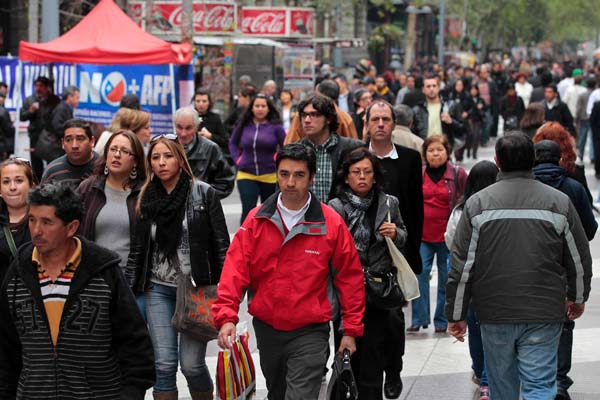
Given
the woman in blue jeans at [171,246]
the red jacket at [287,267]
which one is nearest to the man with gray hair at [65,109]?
the woman in blue jeans at [171,246]

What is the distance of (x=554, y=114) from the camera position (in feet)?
61.7

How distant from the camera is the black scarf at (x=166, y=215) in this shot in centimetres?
640

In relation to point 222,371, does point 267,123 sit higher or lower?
higher

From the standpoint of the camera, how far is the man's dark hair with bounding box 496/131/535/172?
5902 mm

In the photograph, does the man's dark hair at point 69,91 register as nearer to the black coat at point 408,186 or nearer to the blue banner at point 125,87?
the blue banner at point 125,87

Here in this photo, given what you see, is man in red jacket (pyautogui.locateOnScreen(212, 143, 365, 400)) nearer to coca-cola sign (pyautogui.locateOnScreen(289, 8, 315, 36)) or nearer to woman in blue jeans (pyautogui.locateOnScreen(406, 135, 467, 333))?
woman in blue jeans (pyautogui.locateOnScreen(406, 135, 467, 333))

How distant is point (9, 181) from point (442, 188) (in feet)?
13.1

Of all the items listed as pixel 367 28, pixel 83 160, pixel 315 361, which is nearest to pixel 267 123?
pixel 83 160

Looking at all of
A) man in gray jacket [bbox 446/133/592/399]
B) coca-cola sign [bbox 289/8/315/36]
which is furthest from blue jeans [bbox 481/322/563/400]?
coca-cola sign [bbox 289/8/315/36]

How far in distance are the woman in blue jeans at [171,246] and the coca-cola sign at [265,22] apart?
958 inches

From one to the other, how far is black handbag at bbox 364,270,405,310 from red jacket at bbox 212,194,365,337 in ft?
2.07

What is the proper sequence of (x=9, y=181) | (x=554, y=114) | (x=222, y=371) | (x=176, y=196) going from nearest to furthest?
(x=222, y=371)
(x=9, y=181)
(x=176, y=196)
(x=554, y=114)

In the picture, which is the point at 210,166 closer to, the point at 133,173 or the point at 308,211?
the point at 133,173

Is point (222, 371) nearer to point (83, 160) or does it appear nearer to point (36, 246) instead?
point (36, 246)
